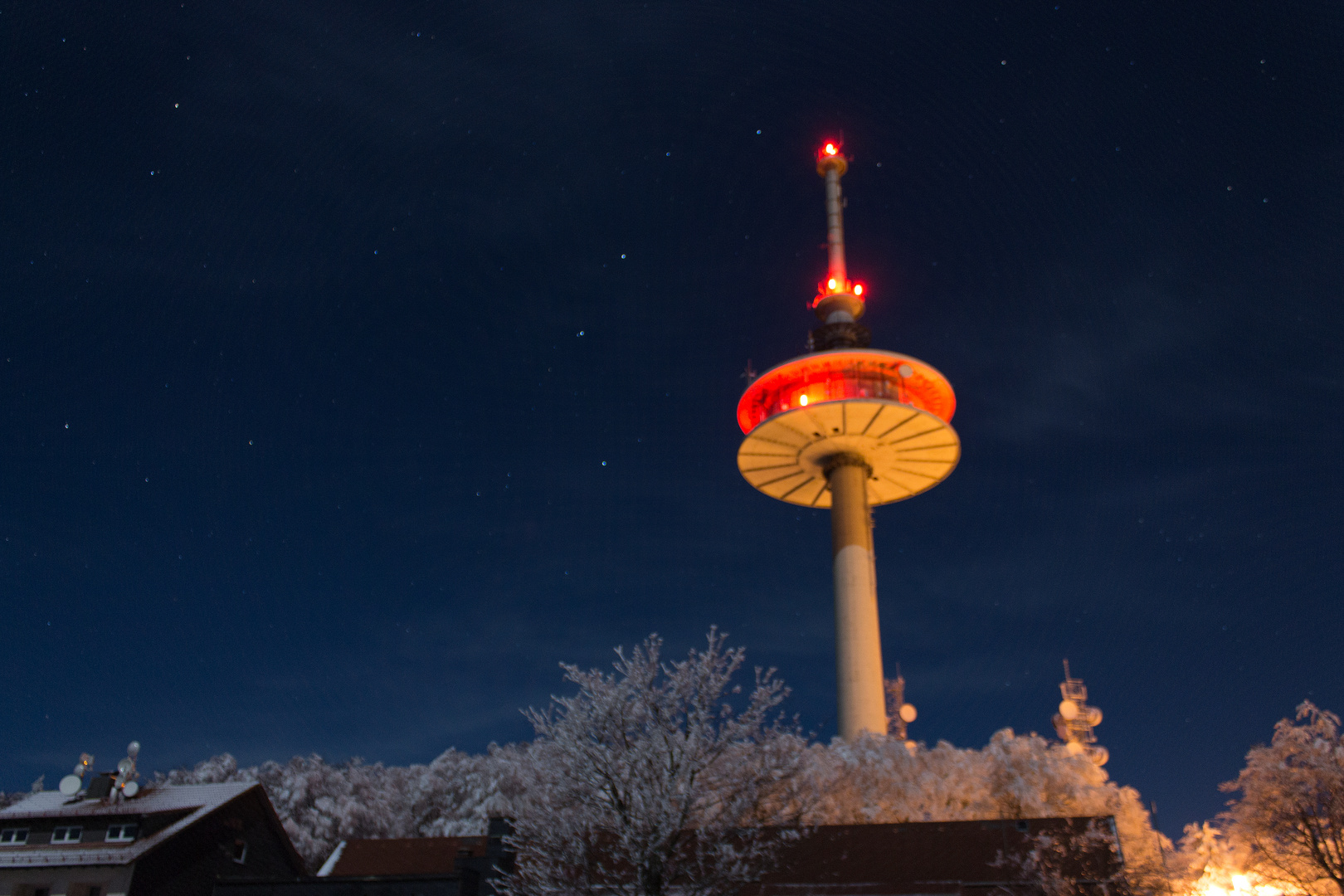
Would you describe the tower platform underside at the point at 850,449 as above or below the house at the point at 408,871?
above

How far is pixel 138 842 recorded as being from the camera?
28547 mm

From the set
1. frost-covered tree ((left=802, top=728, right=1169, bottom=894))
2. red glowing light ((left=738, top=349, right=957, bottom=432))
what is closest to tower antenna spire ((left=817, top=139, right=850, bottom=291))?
red glowing light ((left=738, top=349, right=957, bottom=432))

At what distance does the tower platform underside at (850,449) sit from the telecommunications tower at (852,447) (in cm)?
6

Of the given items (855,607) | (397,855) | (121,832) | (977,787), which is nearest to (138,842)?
(121,832)

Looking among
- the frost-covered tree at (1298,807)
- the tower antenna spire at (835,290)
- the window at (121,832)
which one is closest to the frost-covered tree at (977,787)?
the frost-covered tree at (1298,807)

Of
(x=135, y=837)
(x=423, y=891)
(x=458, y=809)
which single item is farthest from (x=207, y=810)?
(x=458, y=809)

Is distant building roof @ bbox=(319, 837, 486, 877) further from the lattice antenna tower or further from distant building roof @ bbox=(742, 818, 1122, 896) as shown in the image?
the lattice antenna tower

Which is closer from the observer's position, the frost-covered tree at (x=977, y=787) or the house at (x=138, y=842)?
the house at (x=138, y=842)

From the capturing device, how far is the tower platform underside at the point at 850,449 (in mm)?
49781

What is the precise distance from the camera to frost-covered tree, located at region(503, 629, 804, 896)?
2055cm

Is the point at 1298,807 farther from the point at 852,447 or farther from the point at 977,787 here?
the point at 852,447

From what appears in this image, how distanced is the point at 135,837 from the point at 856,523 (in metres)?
34.4

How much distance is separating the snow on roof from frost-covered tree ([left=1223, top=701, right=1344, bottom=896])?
35.3 meters

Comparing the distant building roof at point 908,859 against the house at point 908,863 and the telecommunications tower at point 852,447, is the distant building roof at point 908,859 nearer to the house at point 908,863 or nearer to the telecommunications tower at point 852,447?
the house at point 908,863
